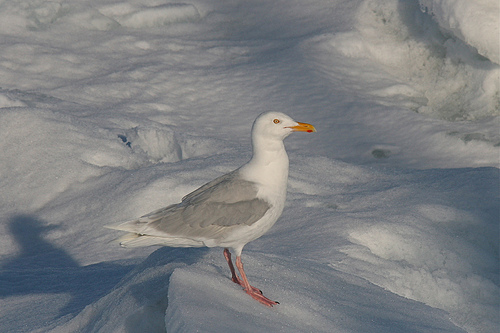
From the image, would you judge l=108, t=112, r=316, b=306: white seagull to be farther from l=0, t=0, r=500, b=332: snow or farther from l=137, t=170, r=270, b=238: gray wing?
l=0, t=0, r=500, b=332: snow

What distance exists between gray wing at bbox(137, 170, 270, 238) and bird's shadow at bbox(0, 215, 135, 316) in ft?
2.55

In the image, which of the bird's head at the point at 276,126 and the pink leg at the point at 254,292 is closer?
the pink leg at the point at 254,292

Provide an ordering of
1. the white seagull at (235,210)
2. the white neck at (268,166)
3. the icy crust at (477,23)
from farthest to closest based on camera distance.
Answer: the icy crust at (477,23), the white neck at (268,166), the white seagull at (235,210)

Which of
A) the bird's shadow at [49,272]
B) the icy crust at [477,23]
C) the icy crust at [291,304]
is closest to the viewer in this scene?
the icy crust at [291,304]

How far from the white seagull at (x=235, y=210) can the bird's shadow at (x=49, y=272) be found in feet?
2.44

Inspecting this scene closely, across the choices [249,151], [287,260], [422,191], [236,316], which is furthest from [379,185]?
[236,316]

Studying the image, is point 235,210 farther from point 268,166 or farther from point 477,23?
point 477,23

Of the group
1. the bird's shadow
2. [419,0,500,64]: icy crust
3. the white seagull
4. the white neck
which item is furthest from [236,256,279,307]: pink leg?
[419,0,500,64]: icy crust

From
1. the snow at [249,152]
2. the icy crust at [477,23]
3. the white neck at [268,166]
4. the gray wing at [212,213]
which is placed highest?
the icy crust at [477,23]

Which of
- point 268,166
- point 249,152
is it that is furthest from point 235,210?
point 249,152

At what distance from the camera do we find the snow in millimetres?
3053

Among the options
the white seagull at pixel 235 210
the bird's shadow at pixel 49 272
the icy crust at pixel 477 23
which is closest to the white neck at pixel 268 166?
the white seagull at pixel 235 210

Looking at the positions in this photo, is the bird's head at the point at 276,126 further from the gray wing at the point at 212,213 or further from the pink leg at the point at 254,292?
the pink leg at the point at 254,292

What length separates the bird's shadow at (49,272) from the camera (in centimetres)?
366
